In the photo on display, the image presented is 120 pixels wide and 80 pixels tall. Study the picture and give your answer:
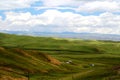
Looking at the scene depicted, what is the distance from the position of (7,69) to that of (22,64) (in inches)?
613

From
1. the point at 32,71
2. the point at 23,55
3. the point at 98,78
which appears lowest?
the point at 98,78

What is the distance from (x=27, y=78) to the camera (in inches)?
4857

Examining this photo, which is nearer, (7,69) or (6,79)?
(6,79)

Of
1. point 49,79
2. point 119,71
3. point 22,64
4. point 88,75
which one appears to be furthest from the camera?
point 22,64

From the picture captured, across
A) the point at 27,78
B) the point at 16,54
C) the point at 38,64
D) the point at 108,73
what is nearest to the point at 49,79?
the point at 27,78

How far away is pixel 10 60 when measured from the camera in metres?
155

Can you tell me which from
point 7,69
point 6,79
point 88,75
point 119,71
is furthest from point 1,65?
point 119,71

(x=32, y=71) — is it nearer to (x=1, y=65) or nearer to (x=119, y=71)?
(x=1, y=65)

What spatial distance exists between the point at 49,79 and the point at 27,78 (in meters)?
8.83

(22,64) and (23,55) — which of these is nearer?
(22,64)

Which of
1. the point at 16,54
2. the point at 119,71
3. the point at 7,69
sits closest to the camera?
the point at 119,71

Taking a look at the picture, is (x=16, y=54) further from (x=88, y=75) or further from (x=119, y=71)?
(x=119, y=71)

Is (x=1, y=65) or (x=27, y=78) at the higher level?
(x=1, y=65)

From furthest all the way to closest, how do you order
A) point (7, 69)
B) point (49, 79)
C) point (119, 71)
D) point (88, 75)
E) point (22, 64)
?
point (22, 64), point (7, 69), point (49, 79), point (88, 75), point (119, 71)
